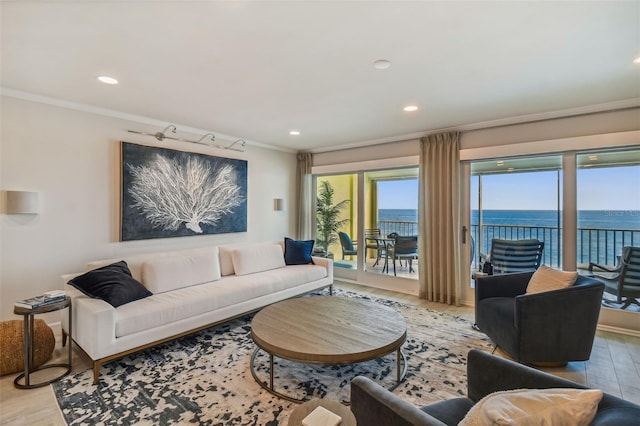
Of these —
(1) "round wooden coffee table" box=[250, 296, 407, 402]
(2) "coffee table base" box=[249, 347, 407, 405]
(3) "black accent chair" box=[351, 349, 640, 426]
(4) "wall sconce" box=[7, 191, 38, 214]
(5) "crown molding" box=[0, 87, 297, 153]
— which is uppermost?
(5) "crown molding" box=[0, 87, 297, 153]

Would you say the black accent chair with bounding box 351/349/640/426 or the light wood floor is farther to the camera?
the light wood floor

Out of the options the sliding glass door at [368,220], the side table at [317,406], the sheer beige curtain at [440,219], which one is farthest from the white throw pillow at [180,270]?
the sheer beige curtain at [440,219]

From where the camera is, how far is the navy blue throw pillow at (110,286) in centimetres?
268

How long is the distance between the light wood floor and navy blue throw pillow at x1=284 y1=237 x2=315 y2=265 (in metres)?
2.68

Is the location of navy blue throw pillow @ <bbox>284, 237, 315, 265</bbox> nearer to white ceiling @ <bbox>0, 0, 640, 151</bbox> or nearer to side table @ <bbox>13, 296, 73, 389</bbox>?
white ceiling @ <bbox>0, 0, 640, 151</bbox>

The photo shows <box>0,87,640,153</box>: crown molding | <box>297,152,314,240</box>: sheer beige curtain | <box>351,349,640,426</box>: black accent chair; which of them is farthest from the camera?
<box>297,152,314,240</box>: sheer beige curtain

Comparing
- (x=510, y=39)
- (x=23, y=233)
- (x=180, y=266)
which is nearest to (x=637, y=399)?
(x=510, y=39)

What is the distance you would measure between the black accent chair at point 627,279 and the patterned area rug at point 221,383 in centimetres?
168

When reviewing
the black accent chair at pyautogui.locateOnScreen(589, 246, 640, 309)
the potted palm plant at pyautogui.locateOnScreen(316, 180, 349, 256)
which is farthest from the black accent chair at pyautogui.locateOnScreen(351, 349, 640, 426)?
the potted palm plant at pyautogui.locateOnScreen(316, 180, 349, 256)

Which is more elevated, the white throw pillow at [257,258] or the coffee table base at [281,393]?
the white throw pillow at [257,258]

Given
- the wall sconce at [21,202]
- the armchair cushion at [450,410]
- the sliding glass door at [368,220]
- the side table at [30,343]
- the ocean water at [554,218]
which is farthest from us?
the sliding glass door at [368,220]

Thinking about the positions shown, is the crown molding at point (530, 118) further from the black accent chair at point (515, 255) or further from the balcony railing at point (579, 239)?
the black accent chair at point (515, 255)

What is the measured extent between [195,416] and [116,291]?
4.64 ft

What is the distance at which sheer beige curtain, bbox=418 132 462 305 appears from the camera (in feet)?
14.1
